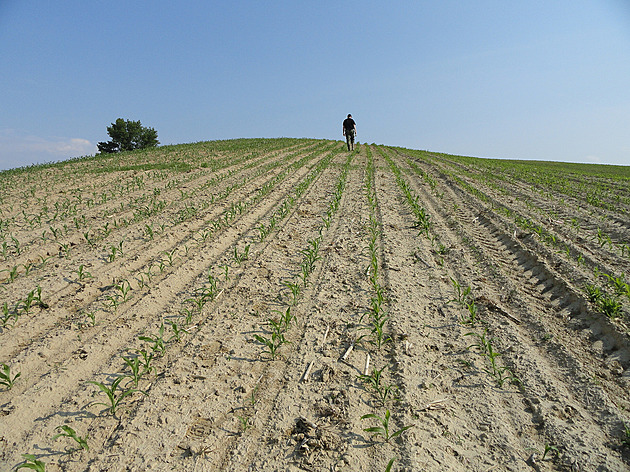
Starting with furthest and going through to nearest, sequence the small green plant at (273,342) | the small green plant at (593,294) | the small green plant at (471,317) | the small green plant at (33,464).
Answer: the small green plant at (593,294), the small green plant at (471,317), the small green plant at (273,342), the small green plant at (33,464)

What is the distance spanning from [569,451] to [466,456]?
25.8 inches

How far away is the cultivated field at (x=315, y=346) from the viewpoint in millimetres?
2270

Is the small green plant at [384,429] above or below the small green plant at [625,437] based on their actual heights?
below

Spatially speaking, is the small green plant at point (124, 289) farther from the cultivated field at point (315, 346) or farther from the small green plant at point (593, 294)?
the small green plant at point (593, 294)

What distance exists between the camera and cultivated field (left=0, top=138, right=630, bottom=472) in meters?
2.27

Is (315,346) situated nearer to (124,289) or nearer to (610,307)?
(124,289)

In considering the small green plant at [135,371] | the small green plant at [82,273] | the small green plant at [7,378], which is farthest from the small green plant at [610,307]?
the small green plant at [82,273]

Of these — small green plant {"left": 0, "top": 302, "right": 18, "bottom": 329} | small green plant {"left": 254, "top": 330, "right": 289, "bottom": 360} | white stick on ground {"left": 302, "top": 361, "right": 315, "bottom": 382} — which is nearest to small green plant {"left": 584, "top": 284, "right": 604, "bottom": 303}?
white stick on ground {"left": 302, "top": 361, "right": 315, "bottom": 382}

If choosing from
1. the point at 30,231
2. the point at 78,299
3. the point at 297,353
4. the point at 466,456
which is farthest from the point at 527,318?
the point at 30,231

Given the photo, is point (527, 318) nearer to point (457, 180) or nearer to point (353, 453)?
point (353, 453)

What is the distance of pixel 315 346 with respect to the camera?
332 cm

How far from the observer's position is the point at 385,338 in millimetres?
3404

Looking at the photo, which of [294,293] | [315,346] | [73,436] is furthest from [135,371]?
[294,293]

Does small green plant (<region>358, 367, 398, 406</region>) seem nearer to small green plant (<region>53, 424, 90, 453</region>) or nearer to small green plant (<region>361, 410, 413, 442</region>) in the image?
small green plant (<region>361, 410, 413, 442</region>)
